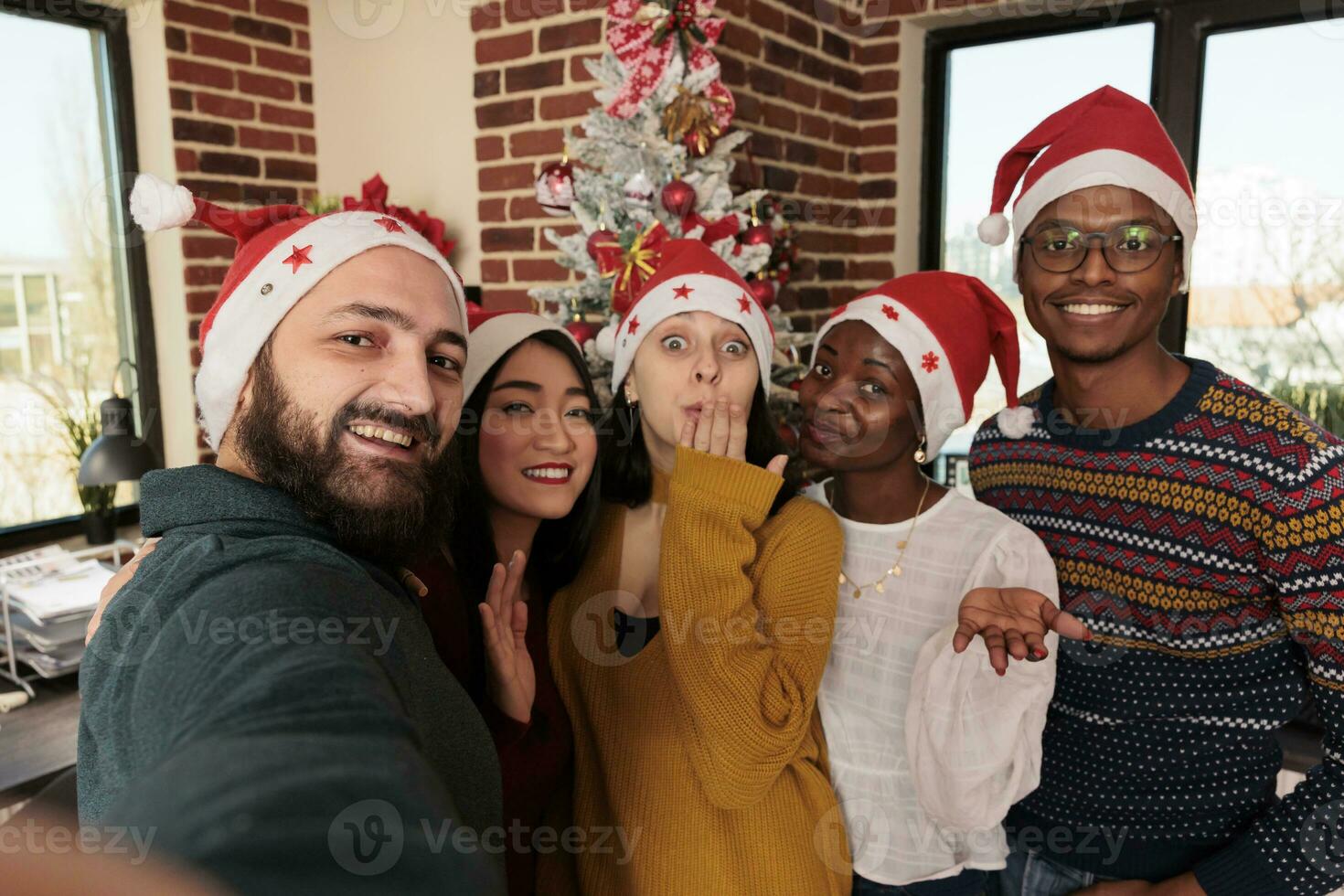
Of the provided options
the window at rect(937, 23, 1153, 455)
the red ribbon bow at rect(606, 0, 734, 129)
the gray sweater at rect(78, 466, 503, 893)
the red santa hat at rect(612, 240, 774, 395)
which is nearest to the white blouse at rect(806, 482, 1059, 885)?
the red santa hat at rect(612, 240, 774, 395)

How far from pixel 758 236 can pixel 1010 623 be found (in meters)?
1.30

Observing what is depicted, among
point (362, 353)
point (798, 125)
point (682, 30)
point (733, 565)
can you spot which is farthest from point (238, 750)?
point (798, 125)

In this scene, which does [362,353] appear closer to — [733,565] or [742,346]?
[733,565]

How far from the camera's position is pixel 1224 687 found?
1.32 m

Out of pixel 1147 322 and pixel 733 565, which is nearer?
pixel 733 565

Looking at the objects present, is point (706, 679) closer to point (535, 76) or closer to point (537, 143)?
point (537, 143)

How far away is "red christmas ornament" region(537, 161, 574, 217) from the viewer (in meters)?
2.09

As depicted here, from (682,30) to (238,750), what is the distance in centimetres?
192

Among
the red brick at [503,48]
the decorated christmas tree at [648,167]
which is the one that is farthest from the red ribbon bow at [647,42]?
the red brick at [503,48]

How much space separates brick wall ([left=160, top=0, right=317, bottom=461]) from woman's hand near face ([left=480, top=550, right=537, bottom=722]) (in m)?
2.14

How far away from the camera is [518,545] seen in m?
1.47

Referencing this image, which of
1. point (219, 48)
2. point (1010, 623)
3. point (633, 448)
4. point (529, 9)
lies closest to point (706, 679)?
point (1010, 623)

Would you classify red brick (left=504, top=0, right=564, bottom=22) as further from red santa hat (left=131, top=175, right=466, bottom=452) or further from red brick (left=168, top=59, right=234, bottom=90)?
red santa hat (left=131, top=175, right=466, bottom=452)

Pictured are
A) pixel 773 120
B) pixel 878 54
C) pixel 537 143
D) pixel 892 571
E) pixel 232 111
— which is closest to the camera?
pixel 892 571
